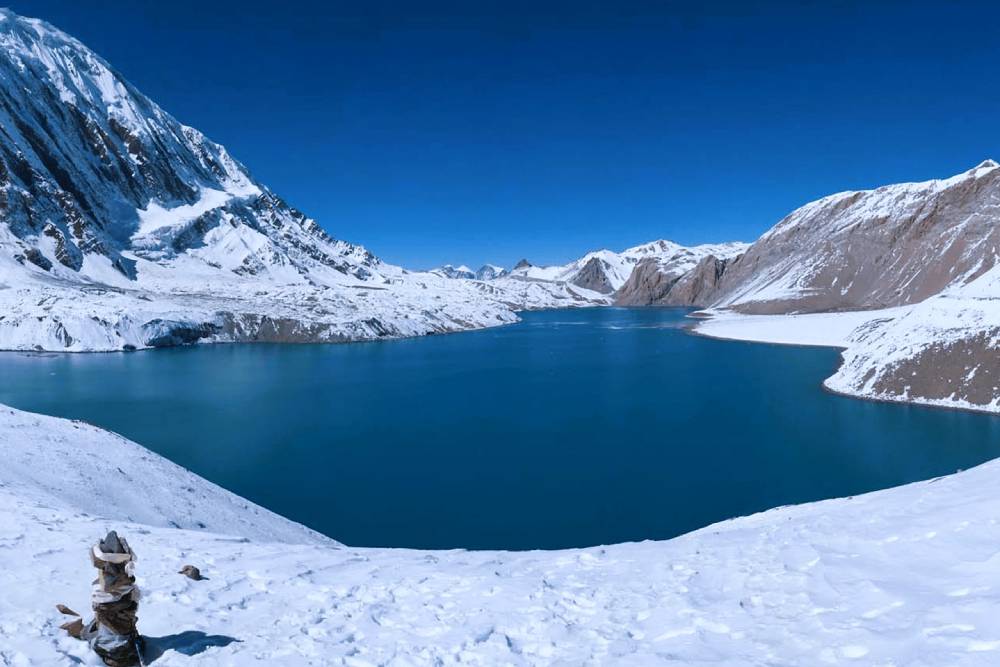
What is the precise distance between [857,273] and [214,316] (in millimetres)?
142430

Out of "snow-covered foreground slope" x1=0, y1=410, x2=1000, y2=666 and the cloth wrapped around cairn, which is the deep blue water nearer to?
"snow-covered foreground slope" x1=0, y1=410, x2=1000, y2=666

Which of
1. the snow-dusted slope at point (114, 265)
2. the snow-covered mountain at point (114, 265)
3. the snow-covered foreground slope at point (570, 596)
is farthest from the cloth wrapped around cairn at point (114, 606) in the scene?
the snow-covered mountain at point (114, 265)

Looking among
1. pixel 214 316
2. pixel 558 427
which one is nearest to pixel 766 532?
pixel 558 427

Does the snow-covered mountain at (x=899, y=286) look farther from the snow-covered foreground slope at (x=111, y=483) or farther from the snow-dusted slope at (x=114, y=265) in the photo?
the snow-dusted slope at (x=114, y=265)

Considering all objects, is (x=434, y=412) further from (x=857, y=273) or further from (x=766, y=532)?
(x=857, y=273)

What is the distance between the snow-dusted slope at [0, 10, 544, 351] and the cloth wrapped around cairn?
106 m

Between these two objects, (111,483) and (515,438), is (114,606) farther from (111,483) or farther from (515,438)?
(515,438)

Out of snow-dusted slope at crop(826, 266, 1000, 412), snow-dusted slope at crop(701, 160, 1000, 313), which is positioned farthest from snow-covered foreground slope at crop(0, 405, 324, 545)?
snow-dusted slope at crop(701, 160, 1000, 313)

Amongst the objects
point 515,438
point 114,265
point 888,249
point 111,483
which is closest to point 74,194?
point 114,265

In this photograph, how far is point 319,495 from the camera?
99.1ft

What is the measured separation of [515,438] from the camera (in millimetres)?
41062

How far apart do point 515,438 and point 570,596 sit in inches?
1252

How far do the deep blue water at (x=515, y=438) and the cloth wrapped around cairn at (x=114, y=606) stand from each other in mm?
17901

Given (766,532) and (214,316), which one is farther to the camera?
(214,316)
